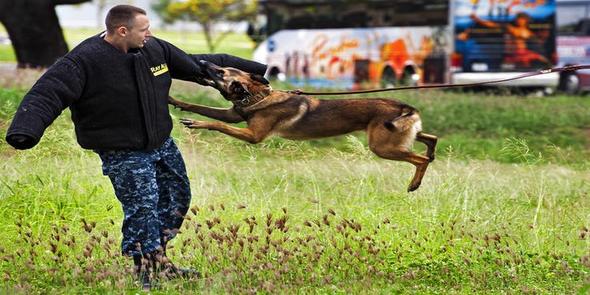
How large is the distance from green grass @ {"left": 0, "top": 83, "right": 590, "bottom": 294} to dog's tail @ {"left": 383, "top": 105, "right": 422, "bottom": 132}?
0.59 meters

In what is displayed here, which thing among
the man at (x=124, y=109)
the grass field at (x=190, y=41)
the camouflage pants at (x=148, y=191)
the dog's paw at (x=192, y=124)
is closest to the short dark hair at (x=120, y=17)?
the man at (x=124, y=109)

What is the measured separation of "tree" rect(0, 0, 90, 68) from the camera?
21688 mm

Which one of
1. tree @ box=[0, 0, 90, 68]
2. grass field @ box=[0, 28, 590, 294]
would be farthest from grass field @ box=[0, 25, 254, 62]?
grass field @ box=[0, 28, 590, 294]

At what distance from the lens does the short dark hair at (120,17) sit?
6.02m

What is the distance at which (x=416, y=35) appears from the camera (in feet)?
87.8

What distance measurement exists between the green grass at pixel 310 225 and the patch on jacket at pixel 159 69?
976 mm

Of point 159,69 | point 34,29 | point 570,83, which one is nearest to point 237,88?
point 159,69

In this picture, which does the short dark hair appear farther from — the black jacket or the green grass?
the green grass

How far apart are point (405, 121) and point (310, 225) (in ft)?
4.88

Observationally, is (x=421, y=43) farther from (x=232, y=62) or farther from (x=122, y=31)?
(x=122, y=31)

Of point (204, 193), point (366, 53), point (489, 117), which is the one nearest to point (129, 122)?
point (204, 193)

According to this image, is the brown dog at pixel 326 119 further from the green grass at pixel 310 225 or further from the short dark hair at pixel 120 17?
the short dark hair at pixel 120 17

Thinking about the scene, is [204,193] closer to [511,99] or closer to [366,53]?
[511,99]

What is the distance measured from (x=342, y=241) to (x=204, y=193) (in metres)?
1.79
